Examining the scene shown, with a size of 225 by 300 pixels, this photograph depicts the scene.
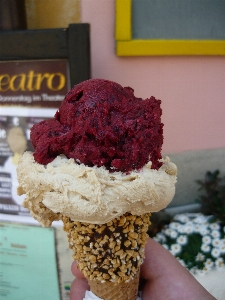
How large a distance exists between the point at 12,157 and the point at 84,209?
4.57 feet

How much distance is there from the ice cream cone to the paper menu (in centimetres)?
115

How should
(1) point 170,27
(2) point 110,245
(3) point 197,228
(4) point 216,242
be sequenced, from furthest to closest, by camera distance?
(3) point 197,228
(4) point 216,242
(1) point 170,27
(2) point 110,245

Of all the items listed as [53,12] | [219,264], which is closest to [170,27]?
[53,12]

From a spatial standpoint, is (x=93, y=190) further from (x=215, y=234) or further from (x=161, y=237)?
(x=215, y=234)

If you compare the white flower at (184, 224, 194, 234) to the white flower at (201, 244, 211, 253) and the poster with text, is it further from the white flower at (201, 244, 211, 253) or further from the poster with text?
the poster with text

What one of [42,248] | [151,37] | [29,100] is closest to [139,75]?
[151,37]

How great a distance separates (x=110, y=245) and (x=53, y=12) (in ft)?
5.84

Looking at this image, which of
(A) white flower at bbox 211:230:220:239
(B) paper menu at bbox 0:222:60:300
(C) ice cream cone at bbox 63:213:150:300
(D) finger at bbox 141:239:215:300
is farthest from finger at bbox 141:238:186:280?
(A) white flower at bbox 211:230:220:239

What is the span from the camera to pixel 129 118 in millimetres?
1186

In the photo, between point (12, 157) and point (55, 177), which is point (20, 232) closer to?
point (12, 157)

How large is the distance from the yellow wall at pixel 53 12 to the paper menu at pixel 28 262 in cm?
156

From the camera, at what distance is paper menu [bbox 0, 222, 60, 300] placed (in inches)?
97.3

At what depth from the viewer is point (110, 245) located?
4.14ft

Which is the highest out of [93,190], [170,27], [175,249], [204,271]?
[170,27]
